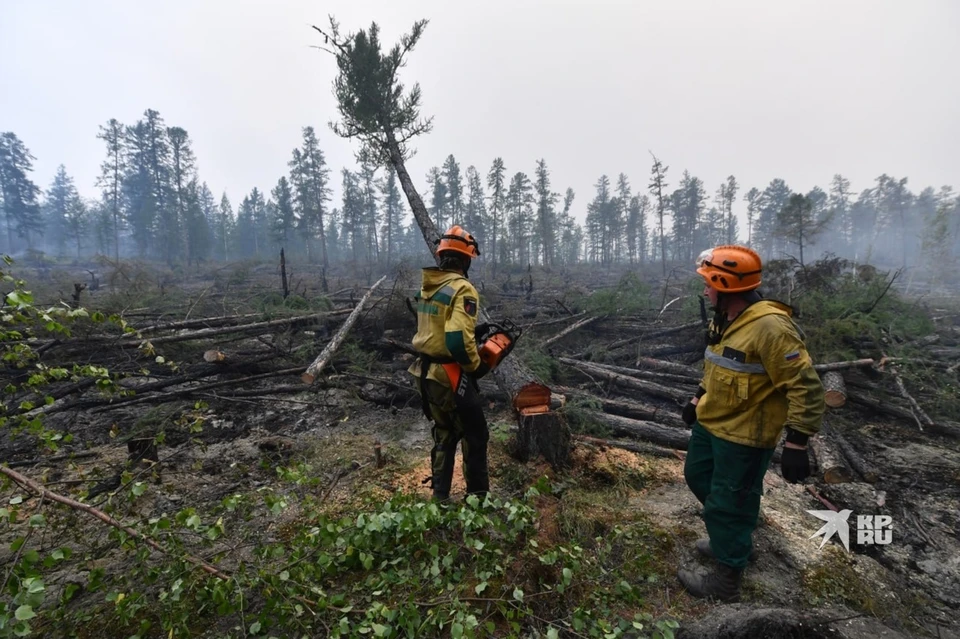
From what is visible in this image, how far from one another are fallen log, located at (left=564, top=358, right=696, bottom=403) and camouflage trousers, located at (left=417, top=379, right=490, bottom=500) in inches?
189

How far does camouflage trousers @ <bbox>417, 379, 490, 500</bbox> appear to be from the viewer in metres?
3.36

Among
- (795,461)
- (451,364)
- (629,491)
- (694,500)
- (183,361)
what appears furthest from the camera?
(183,361)

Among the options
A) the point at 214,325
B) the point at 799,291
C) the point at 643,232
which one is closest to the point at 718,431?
the point at 214,325

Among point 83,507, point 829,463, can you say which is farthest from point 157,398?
point 829,463

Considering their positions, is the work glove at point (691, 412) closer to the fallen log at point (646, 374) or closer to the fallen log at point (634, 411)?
the fallen log at point (634, 411)

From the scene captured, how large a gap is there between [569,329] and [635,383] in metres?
2.95

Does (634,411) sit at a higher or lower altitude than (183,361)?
lower

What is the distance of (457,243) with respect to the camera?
3457 millimetres

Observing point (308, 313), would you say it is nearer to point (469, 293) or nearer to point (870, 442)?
point (469, 293)

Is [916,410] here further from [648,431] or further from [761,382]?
[761,382]

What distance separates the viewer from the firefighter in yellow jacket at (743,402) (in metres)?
2.39

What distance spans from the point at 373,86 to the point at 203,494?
1084 cm

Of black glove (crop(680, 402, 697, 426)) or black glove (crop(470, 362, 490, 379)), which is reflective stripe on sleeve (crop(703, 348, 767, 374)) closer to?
black glove (crop(680, 402, 697, 426))

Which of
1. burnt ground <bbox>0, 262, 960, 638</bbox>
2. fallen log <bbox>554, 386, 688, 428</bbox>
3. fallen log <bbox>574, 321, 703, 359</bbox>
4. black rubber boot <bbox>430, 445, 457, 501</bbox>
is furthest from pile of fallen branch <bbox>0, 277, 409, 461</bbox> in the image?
fallen log <bbox>574, 321, 703, 359</bbox>
